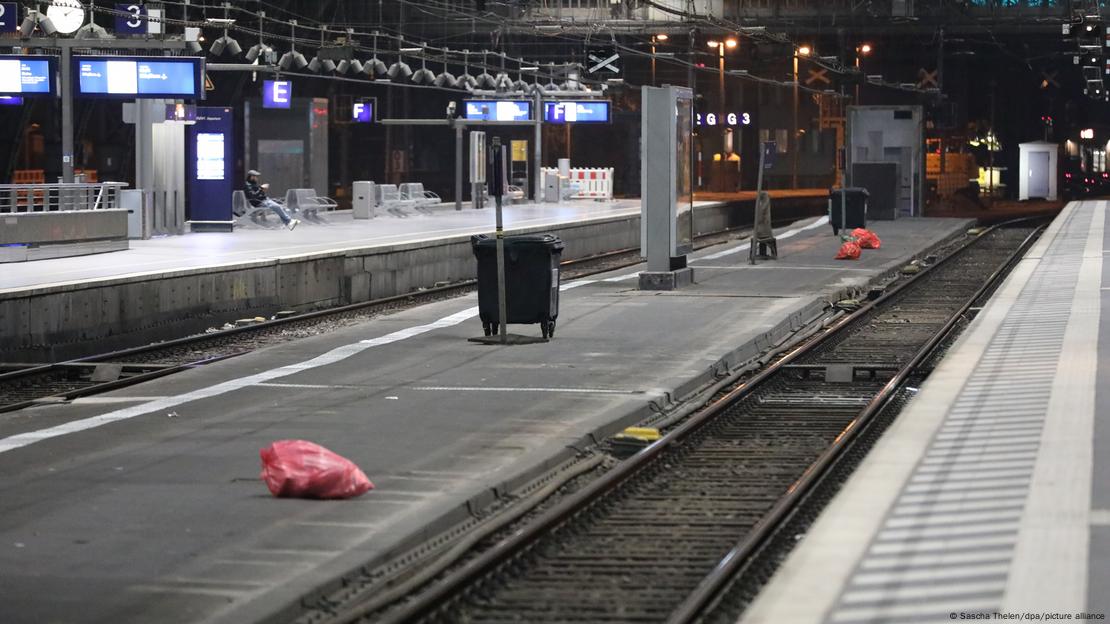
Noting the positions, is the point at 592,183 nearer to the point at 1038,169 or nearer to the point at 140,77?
the point at 1038,169

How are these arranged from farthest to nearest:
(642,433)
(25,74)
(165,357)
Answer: (25,74), (165,357), (642,433)

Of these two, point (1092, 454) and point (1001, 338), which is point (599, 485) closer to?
point (1092, 454)

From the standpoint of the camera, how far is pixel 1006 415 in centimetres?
1370

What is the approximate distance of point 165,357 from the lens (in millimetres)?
21297

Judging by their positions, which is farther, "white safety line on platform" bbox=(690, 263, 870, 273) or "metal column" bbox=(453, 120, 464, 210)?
"metal column" bbox=(453, 120, 464, 210)

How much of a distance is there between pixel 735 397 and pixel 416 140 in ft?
183

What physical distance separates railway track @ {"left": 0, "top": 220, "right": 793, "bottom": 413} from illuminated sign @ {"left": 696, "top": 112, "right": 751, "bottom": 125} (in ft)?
149

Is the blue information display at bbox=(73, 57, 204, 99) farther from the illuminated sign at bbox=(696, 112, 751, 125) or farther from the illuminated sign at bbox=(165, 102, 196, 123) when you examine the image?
the illuminated sign at bbox=(696, 112, 751, 125)

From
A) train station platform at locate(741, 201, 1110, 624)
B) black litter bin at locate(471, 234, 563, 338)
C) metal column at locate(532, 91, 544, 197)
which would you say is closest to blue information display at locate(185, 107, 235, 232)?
black litter bin at locate(471, 234, 563, 338)

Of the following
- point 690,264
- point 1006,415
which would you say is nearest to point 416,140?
point 690,264

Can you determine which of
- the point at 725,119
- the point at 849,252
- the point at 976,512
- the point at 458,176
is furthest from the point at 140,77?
the point at 725,119

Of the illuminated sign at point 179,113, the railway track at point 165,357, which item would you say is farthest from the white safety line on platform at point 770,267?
the illuminated sign at point 179,113

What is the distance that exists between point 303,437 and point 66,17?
2128cm

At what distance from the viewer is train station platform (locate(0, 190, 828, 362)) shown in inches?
856
